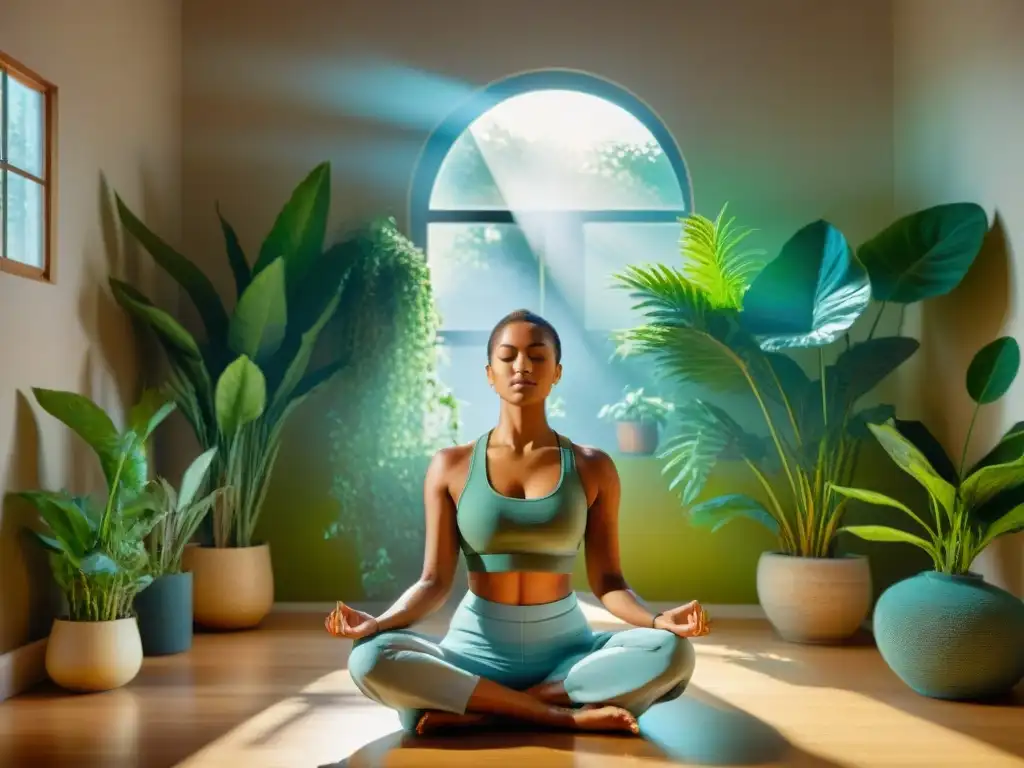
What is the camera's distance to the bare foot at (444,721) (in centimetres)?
265

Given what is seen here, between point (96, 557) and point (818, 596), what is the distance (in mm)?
2505

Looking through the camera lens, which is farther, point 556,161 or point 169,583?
point 556,161

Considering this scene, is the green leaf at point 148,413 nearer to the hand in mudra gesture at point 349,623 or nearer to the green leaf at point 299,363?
the green leaf at point 299,363

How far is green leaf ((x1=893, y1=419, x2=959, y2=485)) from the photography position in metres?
3.71

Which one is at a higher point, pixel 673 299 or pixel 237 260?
pixel 237 260

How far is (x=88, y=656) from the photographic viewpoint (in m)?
3.19

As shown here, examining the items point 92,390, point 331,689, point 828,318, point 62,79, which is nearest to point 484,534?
point 331,689

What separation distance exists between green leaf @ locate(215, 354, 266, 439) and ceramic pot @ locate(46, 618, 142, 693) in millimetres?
1018

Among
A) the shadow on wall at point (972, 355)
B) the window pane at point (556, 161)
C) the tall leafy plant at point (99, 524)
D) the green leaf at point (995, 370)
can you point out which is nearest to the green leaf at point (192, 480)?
the tall leafy plant at point (99, 524)

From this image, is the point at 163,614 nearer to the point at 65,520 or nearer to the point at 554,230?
the point at 65,520

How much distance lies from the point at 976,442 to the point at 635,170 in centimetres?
195

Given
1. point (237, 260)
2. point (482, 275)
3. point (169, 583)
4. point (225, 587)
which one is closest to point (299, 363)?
point (237, 260)

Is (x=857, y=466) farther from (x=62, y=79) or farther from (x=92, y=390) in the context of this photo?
(x=62, y=79)

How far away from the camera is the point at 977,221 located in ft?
12.8
